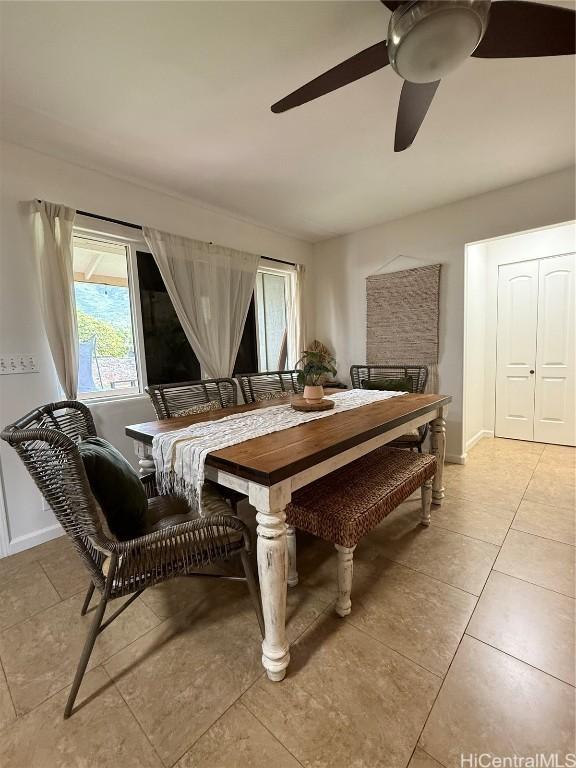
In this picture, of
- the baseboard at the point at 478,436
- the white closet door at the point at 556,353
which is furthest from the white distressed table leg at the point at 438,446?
the white closet door at the point at 556,353

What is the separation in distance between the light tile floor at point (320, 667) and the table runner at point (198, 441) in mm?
579

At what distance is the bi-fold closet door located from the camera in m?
3.41

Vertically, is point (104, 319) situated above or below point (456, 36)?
below

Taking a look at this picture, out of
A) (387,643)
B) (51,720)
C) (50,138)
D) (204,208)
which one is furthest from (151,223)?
(387,643)

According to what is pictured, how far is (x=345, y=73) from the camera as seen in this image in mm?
1278

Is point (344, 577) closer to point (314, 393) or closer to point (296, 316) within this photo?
point (314, 393)

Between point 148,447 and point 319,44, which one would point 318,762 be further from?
point 319,44

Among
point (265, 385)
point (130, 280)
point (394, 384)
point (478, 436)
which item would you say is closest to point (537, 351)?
point (478, 436)

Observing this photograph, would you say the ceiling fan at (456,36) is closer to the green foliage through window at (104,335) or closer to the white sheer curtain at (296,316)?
Answer: the green foliage through window at (104,335)

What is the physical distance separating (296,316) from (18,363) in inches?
105

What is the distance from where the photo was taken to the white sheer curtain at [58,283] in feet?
6.78

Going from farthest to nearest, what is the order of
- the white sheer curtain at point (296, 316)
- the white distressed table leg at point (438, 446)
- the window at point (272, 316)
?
the white sheer curtain at point (296, 316) < the window at point (272, 316) < the white distressed table leg at point (438, 446)

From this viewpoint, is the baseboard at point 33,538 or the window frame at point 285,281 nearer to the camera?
the baseboard at point 33,538

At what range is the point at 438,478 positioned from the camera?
2.40 m
